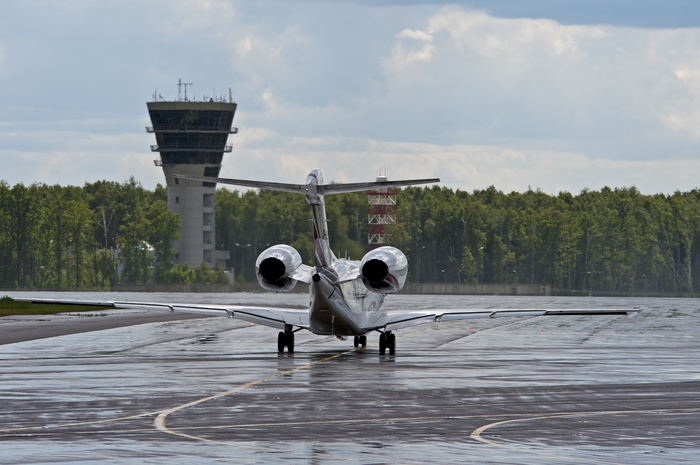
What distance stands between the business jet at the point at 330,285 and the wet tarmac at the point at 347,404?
1.26 m

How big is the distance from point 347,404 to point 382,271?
10.5 m

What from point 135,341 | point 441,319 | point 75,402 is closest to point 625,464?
point 75,402

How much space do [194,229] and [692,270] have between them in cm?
9841

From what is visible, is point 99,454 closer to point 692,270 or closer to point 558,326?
point 558,326

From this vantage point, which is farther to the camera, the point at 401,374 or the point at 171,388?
the point at 401,374

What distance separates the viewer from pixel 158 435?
1619 cm

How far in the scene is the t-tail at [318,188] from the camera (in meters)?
29.8

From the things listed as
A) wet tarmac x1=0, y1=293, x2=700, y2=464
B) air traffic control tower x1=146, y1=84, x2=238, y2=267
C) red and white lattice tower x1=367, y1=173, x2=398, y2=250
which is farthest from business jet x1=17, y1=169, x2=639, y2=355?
air traffic control tower x1=146, y1=84, x2=238, y2=267

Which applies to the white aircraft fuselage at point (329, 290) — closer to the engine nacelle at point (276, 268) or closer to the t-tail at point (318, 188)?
the t-tail at point (318, 188)

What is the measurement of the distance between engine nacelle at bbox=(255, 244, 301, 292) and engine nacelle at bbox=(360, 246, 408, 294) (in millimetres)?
2364

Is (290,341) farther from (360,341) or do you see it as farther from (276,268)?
(276,268)

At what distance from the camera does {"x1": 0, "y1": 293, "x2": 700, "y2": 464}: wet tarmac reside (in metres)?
14.8

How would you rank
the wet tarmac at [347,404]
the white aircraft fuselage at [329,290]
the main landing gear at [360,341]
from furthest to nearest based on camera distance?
the main landing gear at [360,341] → the white aircraft fuselage at [329,290] → the wet tarmac at [347,404]

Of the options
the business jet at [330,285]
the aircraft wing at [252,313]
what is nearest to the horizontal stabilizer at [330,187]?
the business jet at [330,285]
